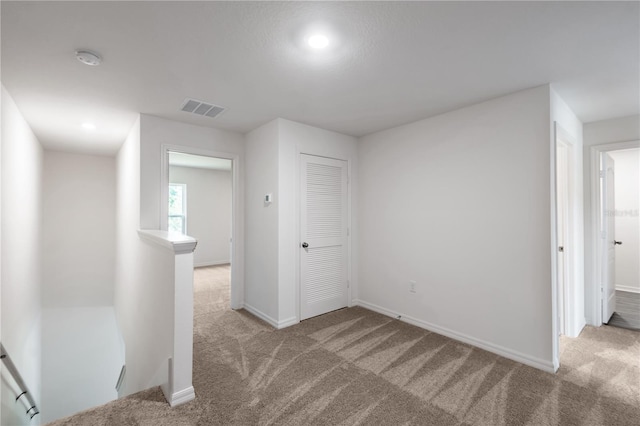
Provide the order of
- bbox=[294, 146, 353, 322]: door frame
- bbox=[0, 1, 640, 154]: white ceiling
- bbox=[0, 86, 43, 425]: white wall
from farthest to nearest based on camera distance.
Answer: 1. bbox=[294, 146, 353, 322]: door frame
2. bbox=[0, 86, 43, 425]: white wall
3. bbox=[0, 1, 640, 154]: white ceiling

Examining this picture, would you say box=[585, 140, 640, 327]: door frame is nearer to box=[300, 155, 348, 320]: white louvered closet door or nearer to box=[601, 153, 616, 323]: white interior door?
box=[601, 153, 616, 323]: white interior door

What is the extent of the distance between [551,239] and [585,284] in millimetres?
1700

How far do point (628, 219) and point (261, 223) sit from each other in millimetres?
→ 6119

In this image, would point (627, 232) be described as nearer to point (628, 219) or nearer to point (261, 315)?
point (628, 219)

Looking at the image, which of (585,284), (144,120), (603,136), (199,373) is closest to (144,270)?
(199,373)

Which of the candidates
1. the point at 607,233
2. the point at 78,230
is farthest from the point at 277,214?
the point at 78,230

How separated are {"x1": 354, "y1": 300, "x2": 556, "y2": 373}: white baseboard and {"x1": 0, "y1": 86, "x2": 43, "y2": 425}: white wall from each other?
3894 mm

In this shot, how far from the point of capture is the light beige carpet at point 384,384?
1866 millimetres

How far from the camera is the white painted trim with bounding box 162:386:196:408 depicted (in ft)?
6.49

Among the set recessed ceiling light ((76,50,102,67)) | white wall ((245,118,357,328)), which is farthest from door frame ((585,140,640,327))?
recessed ceiling light ((76,50,102,67))

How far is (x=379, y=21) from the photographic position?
166 centimetres

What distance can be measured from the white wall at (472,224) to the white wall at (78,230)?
5105 mm

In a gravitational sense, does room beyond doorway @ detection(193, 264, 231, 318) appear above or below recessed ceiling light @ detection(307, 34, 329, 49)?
below

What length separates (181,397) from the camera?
201 cm
